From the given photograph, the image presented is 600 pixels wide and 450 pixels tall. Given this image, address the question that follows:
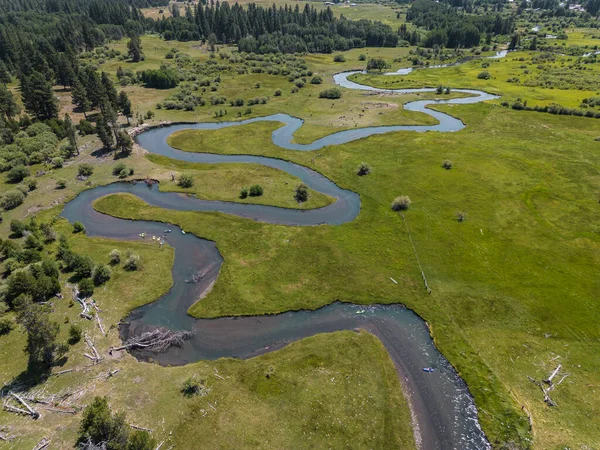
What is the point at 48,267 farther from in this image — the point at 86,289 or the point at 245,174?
the point at 245,174

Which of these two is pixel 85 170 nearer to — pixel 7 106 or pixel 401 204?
pixel 7 106

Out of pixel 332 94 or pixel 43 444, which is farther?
pixel 332 94

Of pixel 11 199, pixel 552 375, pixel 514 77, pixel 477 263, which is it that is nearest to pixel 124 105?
pixel 11 199

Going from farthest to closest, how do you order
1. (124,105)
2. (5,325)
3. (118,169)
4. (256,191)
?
(124,105) < (118,169) < (256,191) < (5,325)

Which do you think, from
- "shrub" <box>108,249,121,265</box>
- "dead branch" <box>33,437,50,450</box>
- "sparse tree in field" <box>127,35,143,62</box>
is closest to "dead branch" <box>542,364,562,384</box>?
"dead branch" <box>33,437,50,450</box>

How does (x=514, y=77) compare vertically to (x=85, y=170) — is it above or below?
above

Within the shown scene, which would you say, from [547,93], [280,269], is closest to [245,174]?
[280,269]
